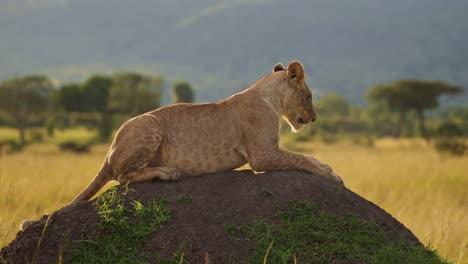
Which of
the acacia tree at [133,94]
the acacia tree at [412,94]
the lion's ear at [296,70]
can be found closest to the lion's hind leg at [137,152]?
the lion's ear at [296,70]

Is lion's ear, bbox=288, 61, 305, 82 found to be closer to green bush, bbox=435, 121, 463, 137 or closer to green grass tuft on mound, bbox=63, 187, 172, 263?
green grass tuft on mound, bbox=63, 187, 172, 263

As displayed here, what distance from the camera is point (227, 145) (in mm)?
→ 6863

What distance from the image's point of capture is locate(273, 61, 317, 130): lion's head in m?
7.21

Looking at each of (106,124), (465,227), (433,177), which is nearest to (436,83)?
(106,124)

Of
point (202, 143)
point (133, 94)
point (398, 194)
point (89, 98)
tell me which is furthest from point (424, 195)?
point (89, 98)

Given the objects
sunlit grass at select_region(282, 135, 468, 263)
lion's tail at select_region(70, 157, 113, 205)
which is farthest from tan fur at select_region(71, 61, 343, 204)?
sunlit grass at select_region(282, 135, 468, 263)

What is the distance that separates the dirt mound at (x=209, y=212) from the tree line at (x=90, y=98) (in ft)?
165

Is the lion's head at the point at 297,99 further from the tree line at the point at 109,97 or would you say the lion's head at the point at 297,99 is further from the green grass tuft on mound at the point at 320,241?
the tree line at the point at 109,97

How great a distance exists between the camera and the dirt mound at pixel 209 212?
556cm

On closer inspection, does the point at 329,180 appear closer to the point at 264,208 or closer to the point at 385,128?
the point at 264,208

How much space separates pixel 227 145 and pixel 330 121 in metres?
96.4

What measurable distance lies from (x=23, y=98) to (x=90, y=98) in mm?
6332

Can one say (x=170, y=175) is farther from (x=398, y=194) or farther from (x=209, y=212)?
(x=398, y=194)

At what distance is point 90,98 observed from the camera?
6281 centimetres
